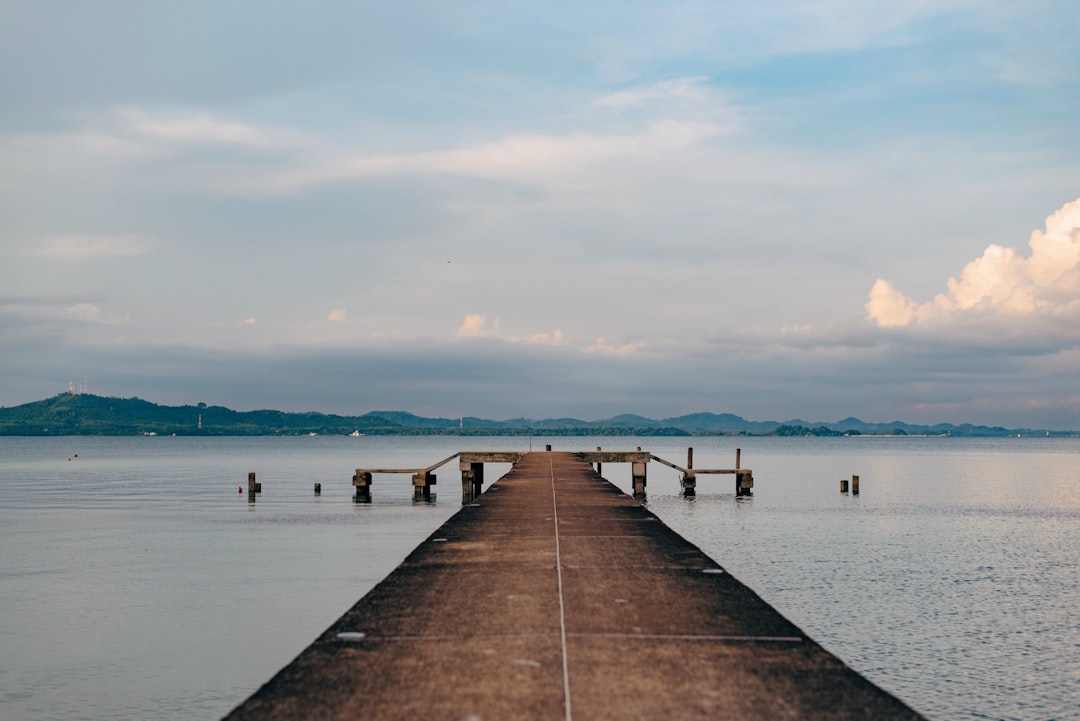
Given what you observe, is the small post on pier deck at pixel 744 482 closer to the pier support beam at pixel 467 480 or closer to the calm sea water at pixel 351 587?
the calm sea water at pixel 351 587

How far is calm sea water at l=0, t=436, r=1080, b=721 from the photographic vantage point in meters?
16.1

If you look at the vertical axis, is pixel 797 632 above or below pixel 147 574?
above

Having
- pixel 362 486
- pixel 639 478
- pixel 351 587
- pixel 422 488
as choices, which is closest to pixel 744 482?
pixel 639 478

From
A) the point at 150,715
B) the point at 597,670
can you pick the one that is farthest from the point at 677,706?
the point at 150,715

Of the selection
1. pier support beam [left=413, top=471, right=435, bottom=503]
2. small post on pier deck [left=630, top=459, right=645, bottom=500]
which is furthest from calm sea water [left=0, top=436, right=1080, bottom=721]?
small post on pier deck [left=630, top=459, right=645, bottom=500]

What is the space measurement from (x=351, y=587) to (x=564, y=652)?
50.1 feet

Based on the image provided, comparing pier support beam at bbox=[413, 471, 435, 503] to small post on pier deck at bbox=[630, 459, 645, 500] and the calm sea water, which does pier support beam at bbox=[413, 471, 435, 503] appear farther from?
small post on pier deck at bbox=[630, 459, 645, 500]

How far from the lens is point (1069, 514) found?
163 ft

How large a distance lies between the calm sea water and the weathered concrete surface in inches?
160

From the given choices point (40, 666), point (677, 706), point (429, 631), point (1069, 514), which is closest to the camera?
point (677, 706)

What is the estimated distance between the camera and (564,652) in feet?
34.8

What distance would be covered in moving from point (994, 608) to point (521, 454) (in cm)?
3416

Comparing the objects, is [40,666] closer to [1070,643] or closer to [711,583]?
[711,583]

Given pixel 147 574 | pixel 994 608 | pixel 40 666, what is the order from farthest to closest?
pixel 147 574, pixel 994 608, pixel 40 666
